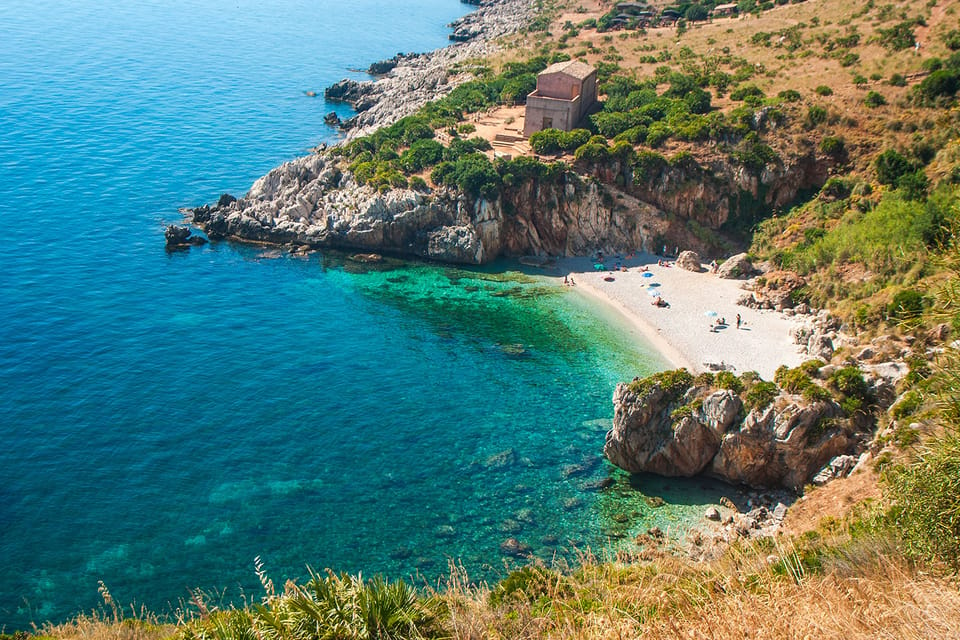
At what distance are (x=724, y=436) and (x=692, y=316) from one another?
17799mm

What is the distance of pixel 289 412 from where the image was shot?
42.0m

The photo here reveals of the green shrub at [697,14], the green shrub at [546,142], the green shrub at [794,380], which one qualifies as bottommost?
the green shrub at [794,380]

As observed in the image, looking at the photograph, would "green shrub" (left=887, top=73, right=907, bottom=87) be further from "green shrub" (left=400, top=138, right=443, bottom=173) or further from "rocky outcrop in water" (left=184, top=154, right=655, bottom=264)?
"green shrub" (left=400, top=138, right=443, bottom=173)

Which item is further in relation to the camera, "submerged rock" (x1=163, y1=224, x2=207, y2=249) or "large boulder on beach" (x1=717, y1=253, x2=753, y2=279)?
"submerged rock" (x1=163, y1=224, x2=207, y2=249)

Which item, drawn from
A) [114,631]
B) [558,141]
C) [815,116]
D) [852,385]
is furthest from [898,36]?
[114,631]

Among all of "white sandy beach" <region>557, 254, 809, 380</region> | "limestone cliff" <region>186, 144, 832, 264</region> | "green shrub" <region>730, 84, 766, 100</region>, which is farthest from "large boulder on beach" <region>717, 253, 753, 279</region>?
"green shrub" <region>730, 84, 766, 100</region>

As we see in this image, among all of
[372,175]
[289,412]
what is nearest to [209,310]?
[289,412]

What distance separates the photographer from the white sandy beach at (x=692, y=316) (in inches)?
1825

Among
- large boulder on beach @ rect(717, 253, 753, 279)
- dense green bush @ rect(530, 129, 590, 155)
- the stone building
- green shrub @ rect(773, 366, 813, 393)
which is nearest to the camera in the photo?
green shrub @ rect(773, 366, 813, 393)

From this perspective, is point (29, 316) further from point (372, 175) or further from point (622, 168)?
point (622, 168)

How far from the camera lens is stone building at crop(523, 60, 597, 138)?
68.8 meters

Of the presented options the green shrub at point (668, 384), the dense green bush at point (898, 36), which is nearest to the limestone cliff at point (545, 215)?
the dense green bush at point (898, 36)

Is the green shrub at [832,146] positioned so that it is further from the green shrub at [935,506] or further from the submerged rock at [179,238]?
the submerged rock at [179,238]

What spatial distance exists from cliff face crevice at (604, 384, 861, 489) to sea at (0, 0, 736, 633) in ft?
4.31
